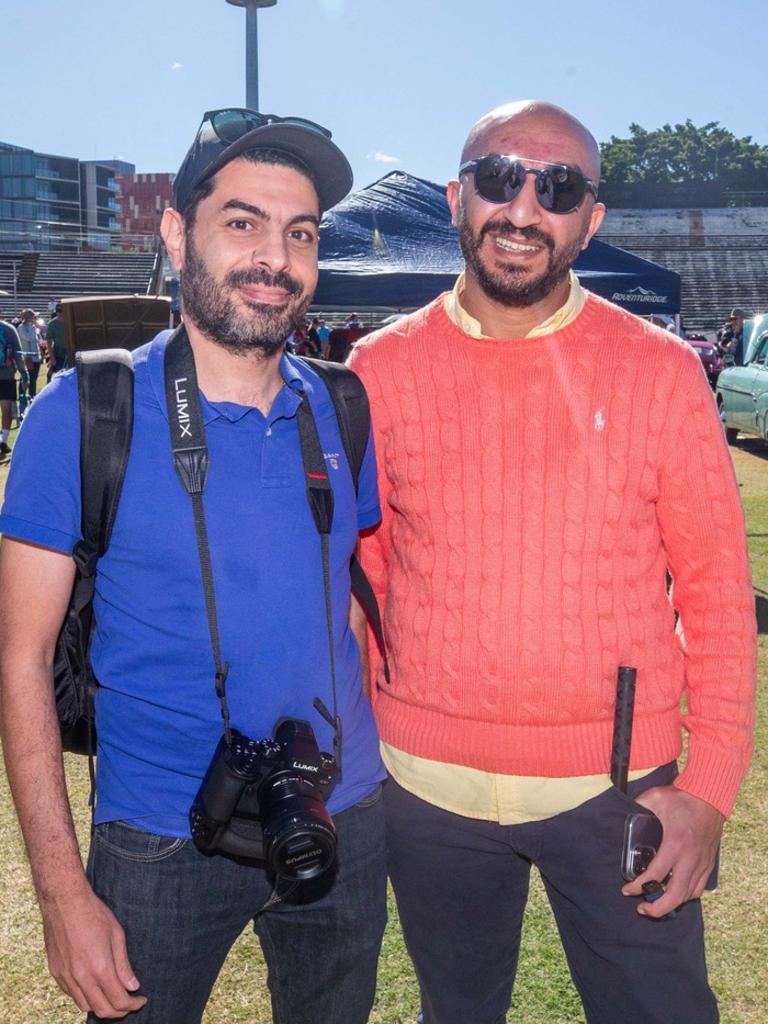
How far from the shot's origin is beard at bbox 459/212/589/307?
2.10 metres

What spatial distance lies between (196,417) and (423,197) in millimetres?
7631

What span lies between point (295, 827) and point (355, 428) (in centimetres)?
83

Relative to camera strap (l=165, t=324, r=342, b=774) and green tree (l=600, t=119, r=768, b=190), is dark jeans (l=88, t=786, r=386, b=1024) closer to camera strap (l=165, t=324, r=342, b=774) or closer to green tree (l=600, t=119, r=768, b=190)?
camera strap (l=165, t=324, r=342, b=774)

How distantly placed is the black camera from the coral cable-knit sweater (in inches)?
16.6

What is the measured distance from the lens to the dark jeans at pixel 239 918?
180 centimetres

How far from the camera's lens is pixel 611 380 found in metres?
2.09

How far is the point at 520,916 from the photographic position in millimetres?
2262

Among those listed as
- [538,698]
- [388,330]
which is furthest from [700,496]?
[388,330]

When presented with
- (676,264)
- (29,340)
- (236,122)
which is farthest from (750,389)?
(676,264)

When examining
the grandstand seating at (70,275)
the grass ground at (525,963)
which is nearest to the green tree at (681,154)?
the grandstand seating at (70,275)

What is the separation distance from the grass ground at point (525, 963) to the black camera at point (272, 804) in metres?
1.55

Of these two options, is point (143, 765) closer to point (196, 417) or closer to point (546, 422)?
point (196, 417)

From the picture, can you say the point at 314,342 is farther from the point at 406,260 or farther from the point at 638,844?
the point at 638,844

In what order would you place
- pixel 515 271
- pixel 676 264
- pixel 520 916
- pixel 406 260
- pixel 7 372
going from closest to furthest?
pixel 515 271 < pixel 520 916 < pixel 406 260 < pixel 7 372 < pixel 676 264
